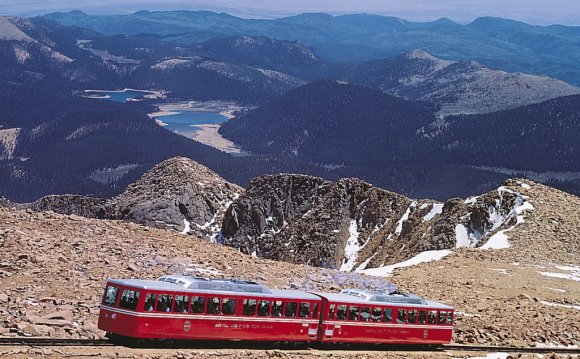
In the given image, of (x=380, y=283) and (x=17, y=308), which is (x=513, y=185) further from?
(x=17, y=308)

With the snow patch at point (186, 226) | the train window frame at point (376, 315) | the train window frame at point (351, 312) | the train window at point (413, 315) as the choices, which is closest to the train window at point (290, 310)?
the train window frame at point (351, 312)

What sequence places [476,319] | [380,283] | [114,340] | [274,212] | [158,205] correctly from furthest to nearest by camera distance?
1. [274,212]
2. [158,205]
3. [380,283]
4. [476,319]
5. [114,340]

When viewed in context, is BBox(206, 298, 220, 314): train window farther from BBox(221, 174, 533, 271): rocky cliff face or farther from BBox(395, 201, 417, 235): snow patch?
BBox(395, 201, 417, 235): snow patch

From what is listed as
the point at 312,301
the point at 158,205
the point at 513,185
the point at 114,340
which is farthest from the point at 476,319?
the point at 158,205

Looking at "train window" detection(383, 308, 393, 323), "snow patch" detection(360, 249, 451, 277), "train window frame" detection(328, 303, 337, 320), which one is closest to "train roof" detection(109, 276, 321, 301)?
"train window frame" detection(328, 303, 337, 320)

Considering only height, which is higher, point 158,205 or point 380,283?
point 380,283

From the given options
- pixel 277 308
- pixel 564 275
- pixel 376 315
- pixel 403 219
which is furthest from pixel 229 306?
pixel 403 219
